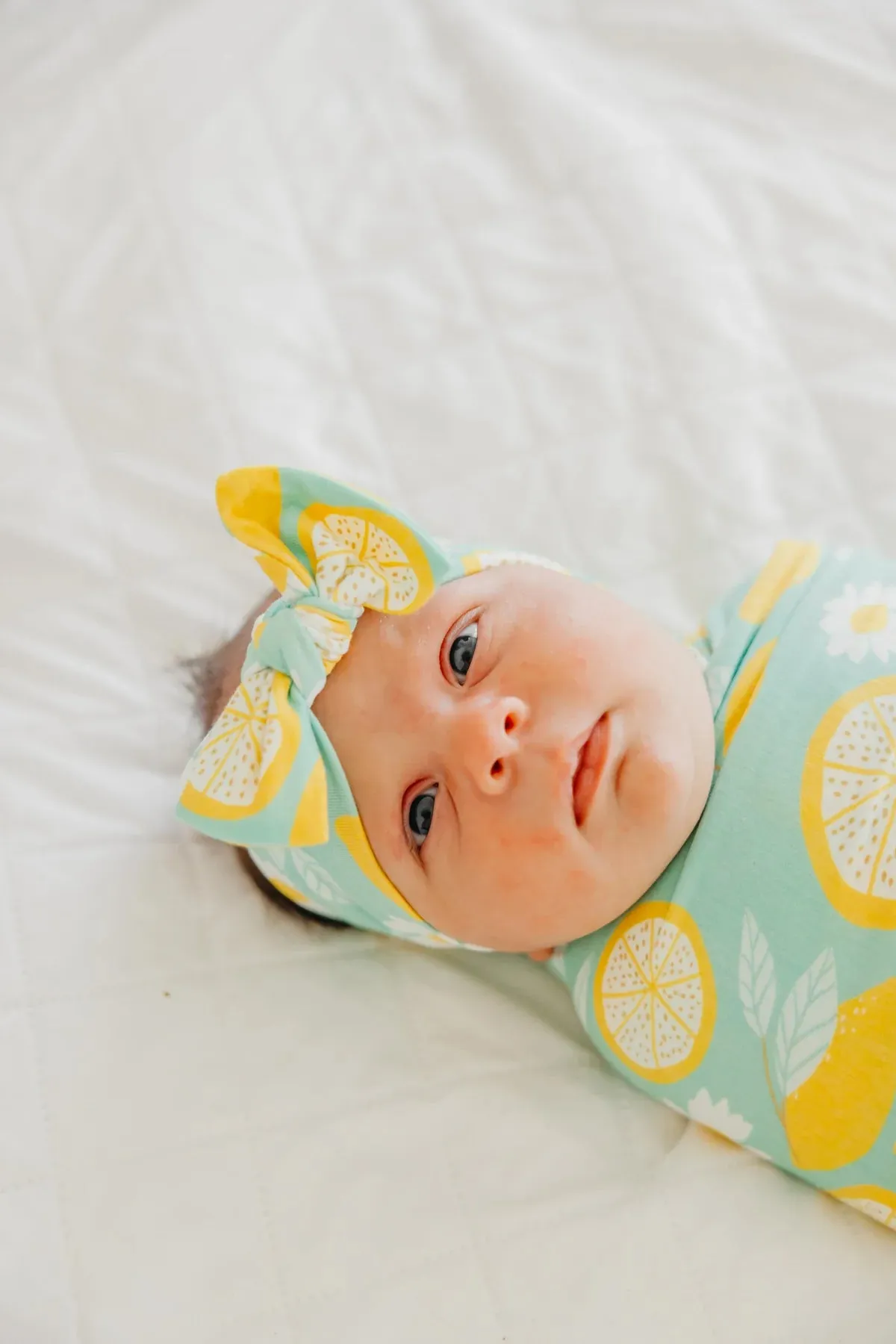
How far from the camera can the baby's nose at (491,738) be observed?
929 mm

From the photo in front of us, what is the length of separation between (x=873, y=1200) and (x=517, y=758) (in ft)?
1.42

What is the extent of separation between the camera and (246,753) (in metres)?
0.96

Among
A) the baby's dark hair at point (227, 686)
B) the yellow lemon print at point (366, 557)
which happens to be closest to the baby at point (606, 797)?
the yellow lemon print at point (366, 557)

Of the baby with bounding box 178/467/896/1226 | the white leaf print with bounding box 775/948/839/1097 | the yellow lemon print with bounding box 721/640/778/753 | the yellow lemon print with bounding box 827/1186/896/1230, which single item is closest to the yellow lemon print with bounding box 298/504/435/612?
the baby with bounding box 178/467/896/1226

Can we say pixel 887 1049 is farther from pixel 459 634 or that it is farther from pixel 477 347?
pixel 477 347

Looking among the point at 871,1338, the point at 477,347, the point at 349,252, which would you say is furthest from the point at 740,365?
the point at 871,1338

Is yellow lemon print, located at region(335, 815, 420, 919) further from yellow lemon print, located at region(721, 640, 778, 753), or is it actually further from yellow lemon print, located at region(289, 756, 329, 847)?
yellow lemon print, located at region(721, 640, 778, 753)

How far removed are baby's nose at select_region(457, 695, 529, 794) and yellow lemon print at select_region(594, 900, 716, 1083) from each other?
0.19m

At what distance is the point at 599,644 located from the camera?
0.99 metres

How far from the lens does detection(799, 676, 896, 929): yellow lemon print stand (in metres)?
0.95

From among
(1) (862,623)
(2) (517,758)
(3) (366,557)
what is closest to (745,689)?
(1) (862,623)

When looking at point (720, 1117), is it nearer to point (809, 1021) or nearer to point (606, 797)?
point (809, 1021)

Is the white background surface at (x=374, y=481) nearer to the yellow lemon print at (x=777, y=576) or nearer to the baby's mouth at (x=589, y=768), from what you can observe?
the yellow lemon print at (x=777, y=576)

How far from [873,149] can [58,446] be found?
3.02ft
